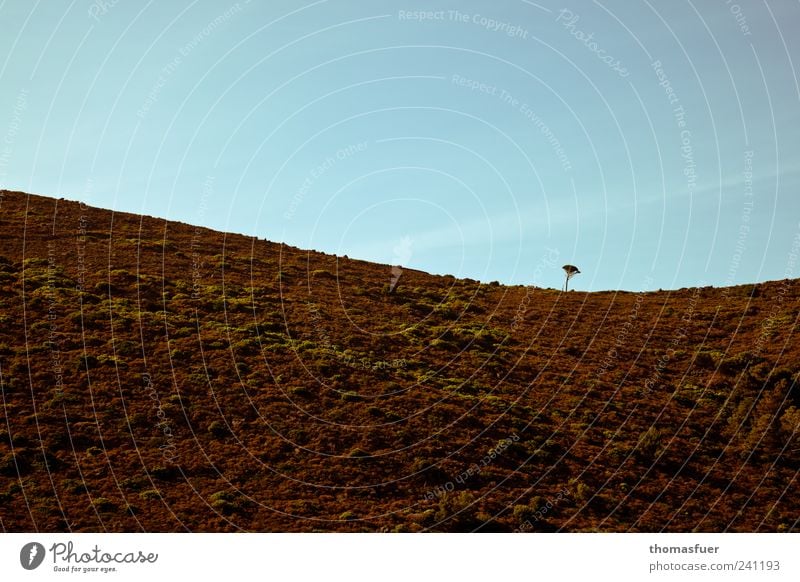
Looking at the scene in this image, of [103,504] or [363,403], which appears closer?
[103,504]

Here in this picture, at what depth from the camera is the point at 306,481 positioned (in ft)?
135

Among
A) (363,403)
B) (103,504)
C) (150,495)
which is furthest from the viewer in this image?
(363,403)

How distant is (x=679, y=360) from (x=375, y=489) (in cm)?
3203

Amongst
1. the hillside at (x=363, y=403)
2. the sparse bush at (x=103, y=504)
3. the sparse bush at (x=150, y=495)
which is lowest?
the sparse bush at (x=103, y=504)

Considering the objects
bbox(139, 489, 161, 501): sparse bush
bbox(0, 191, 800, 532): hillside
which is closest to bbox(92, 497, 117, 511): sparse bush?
bbox(0, 191, 800, 532): hillside

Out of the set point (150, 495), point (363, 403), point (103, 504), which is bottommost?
point (103, 504)

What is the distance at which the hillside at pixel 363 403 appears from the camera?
128ft

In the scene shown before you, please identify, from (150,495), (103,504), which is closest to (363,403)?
(150,495)

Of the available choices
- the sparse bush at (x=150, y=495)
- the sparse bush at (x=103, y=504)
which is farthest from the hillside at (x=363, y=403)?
the sparse bush at (x=150, y=495)

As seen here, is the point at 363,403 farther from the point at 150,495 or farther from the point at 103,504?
the point at 103,504

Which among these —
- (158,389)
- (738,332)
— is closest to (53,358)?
(158,389)

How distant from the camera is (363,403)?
2003 inches

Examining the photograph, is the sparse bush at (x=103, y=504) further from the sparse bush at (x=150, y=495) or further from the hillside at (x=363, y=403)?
the sparse bush at (x=150, y=495)

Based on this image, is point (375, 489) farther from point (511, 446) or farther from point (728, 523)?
point (728, 523)
